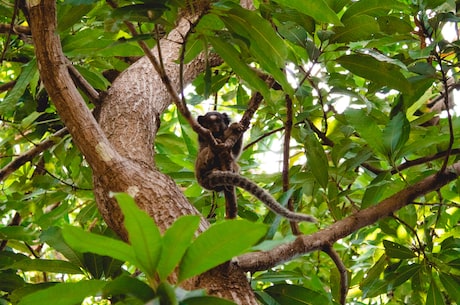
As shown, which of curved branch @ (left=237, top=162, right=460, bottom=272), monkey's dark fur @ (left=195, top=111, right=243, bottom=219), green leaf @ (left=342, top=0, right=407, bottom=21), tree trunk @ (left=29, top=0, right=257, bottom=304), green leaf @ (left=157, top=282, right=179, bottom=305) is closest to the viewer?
green leaf @ (left=157, top=282, right=179, bottom=305)

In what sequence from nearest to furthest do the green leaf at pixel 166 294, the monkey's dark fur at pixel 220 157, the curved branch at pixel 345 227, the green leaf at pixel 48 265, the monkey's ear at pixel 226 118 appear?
the green leaf at pixel 166 294 < the curved branch at pixel 345 227 < the green leaf at pixel 48 265 < the monkey's dark fur at pixel 220 157 < the monkey's ear at pixel 226 118

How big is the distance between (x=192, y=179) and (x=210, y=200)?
141mm

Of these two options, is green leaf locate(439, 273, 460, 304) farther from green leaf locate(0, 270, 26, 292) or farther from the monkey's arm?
green leaf locate(0, 270, 26, 292)

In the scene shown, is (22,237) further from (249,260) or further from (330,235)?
(330,235)

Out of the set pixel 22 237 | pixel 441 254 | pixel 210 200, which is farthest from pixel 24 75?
pixel 441 254

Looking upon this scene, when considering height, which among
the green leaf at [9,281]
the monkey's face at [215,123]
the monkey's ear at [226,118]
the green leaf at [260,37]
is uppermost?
the monkey's ear at [226,118]

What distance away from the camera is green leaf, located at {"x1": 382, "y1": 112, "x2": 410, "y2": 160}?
6.13ft

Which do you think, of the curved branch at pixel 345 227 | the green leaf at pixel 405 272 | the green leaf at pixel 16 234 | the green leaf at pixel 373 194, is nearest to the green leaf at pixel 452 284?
the green leaf at pixel 405 272

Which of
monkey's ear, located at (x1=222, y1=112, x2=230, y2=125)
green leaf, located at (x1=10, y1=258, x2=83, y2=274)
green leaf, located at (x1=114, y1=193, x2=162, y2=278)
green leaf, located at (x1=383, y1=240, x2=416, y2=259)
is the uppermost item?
monkey's ear, located at (x1=222, y1=112, x2=230, y2=125)

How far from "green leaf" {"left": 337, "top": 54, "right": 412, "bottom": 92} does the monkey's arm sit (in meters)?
0.52

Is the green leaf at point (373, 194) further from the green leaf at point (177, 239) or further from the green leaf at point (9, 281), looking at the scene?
the green leaf at point (9, 281)

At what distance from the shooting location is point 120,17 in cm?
141

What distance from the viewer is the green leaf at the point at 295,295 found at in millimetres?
1745

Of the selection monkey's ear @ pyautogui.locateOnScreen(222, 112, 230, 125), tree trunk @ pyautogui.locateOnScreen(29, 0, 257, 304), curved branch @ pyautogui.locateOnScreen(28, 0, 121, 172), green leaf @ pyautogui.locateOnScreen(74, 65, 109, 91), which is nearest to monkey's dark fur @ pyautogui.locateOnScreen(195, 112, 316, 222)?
tree trunk @ pyautogui.locateOnScreen(29, 0, 257, 304)
